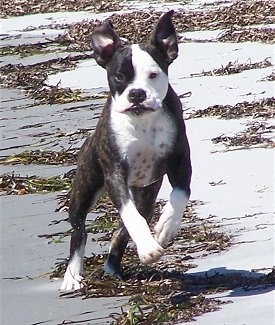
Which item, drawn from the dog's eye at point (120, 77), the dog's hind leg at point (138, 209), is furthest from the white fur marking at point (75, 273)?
the dog's eye at point (120, 77)

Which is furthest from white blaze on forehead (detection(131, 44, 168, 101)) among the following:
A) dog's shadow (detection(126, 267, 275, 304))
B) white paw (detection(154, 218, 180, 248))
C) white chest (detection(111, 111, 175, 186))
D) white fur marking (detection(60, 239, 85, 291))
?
white fur marking (detection(60, 239, 85, 291))

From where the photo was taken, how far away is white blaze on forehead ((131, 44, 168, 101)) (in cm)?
593

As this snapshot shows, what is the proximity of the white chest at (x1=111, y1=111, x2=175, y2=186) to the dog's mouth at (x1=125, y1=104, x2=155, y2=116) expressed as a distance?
0.11 metres

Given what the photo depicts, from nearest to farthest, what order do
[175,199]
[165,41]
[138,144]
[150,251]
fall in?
[150,251], [175,199], [138,144], [165,41]

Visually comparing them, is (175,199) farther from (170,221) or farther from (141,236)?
(141,236)

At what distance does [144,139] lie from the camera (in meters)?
6.11

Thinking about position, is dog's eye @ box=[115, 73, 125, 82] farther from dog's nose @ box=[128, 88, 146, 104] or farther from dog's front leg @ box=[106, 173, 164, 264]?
dog's front leg @ box=[106, 173, 164, 264]

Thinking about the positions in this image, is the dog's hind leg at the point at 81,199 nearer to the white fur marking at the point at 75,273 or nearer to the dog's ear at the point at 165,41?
the white fur marking at the point at 75,273

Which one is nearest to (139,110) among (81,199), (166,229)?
(166,229)

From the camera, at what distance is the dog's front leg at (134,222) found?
5648mm

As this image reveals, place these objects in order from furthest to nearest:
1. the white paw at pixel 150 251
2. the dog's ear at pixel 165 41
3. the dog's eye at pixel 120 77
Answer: the dog's ear at pixel 165 41 → the dog's eye at pixel 120 77 → the white paw at pixel 150 251

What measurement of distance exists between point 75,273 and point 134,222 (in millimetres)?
640

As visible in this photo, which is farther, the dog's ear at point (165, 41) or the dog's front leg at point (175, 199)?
the dog's ear at point (165, 41)

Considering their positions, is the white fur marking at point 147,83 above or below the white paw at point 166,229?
above
